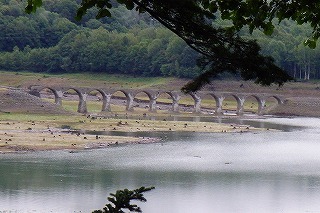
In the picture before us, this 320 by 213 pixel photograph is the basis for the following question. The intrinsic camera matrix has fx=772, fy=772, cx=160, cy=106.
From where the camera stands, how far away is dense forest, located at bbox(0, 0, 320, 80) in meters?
115

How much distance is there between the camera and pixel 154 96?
9450 centimetres

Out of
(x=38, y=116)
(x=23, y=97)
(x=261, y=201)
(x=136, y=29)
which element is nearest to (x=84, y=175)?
(x=261, y=201)

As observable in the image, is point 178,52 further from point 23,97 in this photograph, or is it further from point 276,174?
point 276,174

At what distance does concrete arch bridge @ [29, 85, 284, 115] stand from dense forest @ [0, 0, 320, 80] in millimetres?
10712

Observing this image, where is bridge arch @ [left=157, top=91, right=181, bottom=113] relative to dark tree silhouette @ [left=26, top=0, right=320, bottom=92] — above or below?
below

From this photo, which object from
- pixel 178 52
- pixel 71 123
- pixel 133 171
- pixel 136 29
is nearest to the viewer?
pixel 133 171

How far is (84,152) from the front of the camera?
46844mm

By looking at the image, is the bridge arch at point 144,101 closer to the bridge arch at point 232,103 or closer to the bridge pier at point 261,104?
the bridge arch at point 232,103

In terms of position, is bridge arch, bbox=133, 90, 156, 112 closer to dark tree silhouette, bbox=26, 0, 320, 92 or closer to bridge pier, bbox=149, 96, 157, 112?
bridge pier, bbox=149, 96, 157, 112

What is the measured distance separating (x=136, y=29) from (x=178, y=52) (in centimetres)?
3015

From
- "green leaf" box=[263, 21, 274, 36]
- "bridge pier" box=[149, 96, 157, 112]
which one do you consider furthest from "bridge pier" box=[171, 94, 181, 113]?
"green leaf" box=[263, 21, 274, 36]

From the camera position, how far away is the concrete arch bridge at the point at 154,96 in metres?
88.6

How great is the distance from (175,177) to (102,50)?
83557mm

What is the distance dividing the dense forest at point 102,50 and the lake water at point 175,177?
2399 inches
